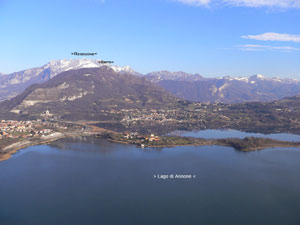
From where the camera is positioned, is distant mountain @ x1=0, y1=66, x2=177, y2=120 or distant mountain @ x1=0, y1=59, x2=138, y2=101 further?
distant mountain @ x1=0, y1=59, x2=138, y2=101

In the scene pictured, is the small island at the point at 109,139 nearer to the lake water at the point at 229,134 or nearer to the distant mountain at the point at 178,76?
the lake water at the point at 229,134

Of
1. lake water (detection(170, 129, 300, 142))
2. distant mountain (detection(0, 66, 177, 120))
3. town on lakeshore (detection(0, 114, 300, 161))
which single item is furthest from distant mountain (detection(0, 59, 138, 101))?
lake water (detection(170, 129, 300, 142))

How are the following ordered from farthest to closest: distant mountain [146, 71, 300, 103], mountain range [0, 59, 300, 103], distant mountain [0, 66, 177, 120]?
mountain range [0, 59, 300, 103]
distant mountain [146, 71, 300, 103]
distant mountain [0, 66, 177, 120]

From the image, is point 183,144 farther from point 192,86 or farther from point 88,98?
point 192,86

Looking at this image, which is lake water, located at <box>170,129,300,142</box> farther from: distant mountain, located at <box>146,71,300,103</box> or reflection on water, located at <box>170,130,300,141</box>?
distant mountain, located at <box>146,71,300,103</box>

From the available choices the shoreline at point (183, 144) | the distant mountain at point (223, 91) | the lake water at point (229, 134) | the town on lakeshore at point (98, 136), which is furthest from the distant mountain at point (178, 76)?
the shoreline at point (183, 144)

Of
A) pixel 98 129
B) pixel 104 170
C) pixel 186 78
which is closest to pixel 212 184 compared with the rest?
pixel 104 170

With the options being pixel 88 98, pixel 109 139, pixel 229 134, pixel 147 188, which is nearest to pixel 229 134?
pixel 229 134
